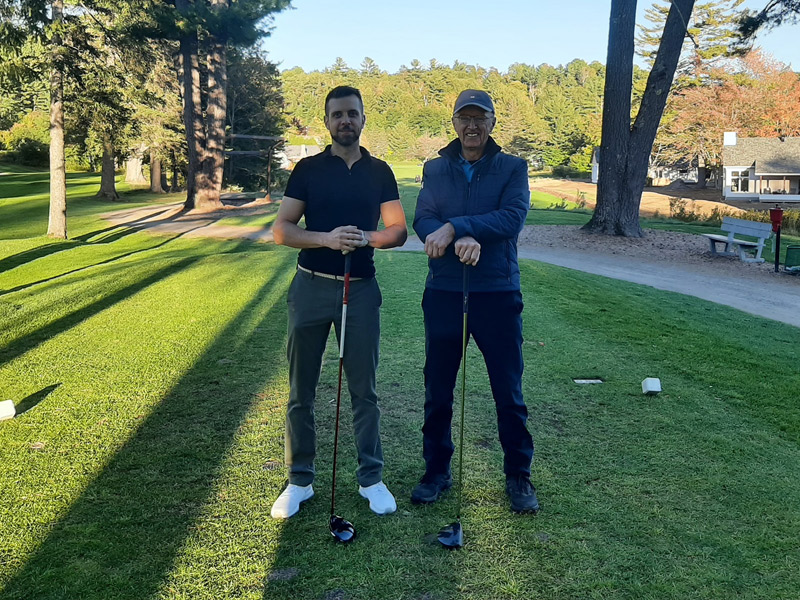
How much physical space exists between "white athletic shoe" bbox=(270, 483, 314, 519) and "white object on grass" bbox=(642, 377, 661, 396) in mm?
2969

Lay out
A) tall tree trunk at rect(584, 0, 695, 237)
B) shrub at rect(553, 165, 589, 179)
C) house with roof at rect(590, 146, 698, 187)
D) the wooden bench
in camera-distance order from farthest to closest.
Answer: shrub at rect(553, 165, 589, 179) < house with roof at rect(590, 146, 698, 187) < tall tree trunk at rect(584, 0, 695, 237) < the wooden bench

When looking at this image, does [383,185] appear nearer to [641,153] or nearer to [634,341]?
[634,341]

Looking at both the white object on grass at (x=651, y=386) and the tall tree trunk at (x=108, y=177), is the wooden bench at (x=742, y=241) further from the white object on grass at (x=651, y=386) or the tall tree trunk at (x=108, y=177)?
the tall tree trunk at (x=108, y=177)

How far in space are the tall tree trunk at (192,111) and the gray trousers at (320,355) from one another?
23.0 m

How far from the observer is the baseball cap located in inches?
129

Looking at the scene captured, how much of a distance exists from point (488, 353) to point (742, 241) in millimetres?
14608

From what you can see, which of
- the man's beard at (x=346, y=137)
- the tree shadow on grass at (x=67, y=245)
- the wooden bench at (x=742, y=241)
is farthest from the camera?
the wooden bench at (x=742, y=241)

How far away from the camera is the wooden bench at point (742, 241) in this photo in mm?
15422

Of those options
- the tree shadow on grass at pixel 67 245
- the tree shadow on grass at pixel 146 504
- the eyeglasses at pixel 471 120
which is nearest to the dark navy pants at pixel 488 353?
the eyeglasses at pixel 471 120

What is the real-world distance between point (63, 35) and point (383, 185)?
17541 millimetres

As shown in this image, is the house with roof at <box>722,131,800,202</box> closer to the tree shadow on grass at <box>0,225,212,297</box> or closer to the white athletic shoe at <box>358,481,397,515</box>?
the tree shadow on grass at <box>0,225,212,297</box>

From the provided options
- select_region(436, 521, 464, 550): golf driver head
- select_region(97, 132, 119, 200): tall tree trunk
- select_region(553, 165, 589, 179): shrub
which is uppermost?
select_region(553, 165, 589, 179): shrub

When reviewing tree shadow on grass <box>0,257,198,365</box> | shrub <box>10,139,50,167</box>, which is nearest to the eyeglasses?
tree shadow on grass <box>0,257,198,365</box>

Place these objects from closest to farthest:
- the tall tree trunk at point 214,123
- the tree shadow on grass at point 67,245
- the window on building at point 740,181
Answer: the tree shadow on grass at point 67,245
the tall tree trunk at point 214,123
the window on building at point 740,181
